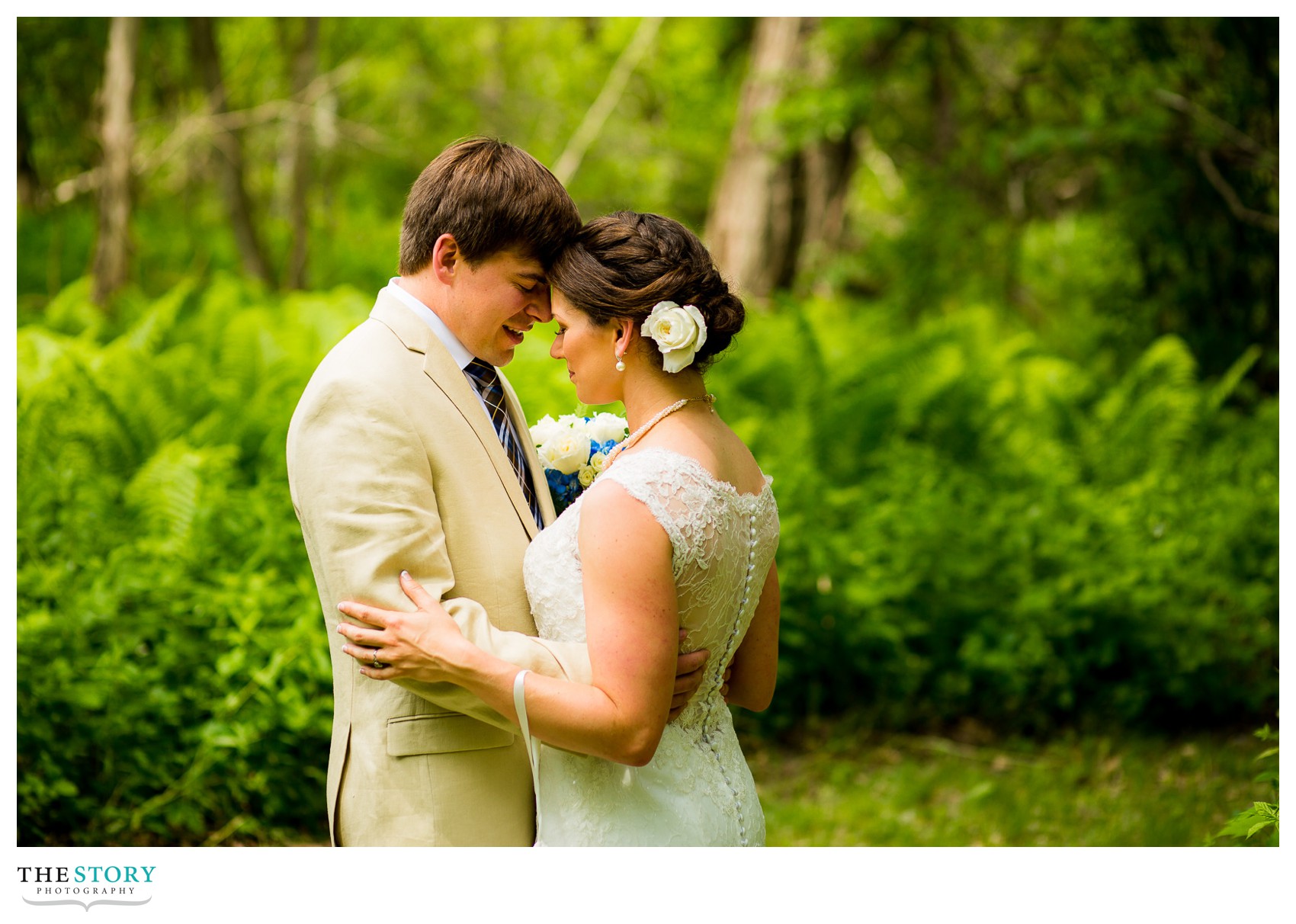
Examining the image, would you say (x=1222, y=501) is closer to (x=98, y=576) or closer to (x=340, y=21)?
(x=98, y=576)

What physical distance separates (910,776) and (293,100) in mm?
7302

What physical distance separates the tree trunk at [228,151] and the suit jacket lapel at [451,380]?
818 centimetres

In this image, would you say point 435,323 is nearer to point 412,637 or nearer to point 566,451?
point 566,451

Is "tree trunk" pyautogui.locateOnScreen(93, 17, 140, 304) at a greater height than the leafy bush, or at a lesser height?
greater

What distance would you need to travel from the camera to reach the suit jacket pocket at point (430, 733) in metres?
2.20

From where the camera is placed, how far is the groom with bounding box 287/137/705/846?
2037mm

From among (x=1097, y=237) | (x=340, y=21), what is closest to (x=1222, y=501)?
(x=1097, y=237)

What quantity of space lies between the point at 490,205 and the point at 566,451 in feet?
2.15

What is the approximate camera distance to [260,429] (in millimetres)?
5414

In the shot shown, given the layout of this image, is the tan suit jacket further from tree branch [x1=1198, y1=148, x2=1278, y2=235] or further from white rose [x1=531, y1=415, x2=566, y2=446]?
tree branch [x1=1198, y1=148, x2=1278, y2=235]

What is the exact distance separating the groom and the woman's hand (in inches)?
0.9

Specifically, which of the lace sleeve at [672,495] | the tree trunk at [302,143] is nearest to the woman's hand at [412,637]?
the lace sleeve at [672,495]
